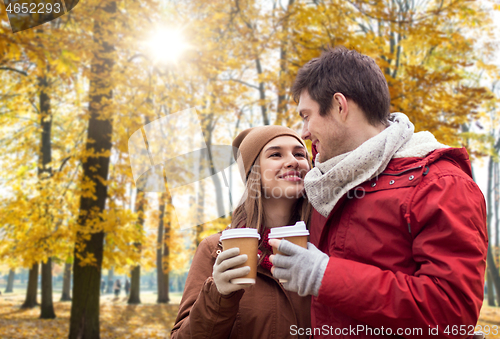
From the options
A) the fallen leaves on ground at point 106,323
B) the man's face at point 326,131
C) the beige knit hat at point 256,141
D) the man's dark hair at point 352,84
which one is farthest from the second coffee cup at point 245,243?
the fallen leaves on ground at point 106,323

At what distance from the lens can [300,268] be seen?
122 centimetres

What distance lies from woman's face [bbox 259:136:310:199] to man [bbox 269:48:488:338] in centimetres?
33

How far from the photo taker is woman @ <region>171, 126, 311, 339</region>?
1609 millimetres

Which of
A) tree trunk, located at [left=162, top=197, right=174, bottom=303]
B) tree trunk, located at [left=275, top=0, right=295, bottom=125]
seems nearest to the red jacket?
tree trunk, located at [left=275, top=0, right=295, bottom=125]

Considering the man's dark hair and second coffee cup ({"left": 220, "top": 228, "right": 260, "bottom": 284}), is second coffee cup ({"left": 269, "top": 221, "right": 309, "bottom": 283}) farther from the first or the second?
the man's dark hair

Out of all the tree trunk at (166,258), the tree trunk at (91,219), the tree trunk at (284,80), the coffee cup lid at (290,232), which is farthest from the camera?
the tree trunk at (166,258)

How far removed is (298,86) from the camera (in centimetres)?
178

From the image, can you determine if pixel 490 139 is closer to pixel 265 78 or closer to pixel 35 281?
pixel 265 78

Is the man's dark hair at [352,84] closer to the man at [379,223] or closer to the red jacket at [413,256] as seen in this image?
the man at [379,223]

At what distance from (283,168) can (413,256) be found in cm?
93

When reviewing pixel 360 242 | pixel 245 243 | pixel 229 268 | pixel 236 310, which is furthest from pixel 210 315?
pixel 360 242

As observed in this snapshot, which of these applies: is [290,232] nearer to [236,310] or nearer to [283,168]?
[236,310]

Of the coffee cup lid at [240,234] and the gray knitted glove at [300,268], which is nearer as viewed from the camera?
the gray knitted glove at [300,268]

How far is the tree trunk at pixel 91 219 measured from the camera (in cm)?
723
